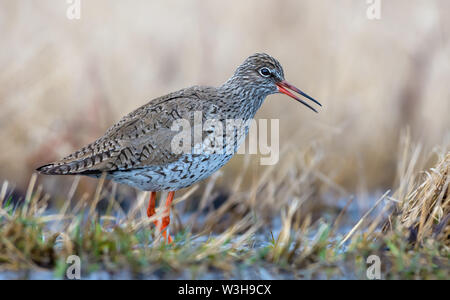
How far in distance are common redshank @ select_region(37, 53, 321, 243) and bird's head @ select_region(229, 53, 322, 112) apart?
1.30 ft

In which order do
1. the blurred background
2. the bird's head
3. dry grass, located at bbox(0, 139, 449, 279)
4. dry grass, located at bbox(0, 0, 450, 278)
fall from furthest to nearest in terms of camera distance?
the blurred background < dry grass, located at bbox(0, 0, 450, 278) < the bird's head < dry grass, located at bbox(0, 139, 449, 279)

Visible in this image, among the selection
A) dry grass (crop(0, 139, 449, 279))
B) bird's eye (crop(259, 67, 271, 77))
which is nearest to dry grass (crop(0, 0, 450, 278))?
bird's eye (crop(259, 67, 271, 77))

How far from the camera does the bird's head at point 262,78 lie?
6906mm

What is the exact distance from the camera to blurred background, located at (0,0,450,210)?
30.3ft

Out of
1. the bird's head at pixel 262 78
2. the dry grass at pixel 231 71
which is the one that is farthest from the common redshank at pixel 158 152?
the dry grass at pixel 231 71

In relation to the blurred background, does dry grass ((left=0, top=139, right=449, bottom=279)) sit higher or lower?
lower

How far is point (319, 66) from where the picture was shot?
33.9ft

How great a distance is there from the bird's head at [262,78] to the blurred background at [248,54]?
2.15m

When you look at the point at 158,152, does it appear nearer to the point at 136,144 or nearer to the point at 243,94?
the point at 136,144

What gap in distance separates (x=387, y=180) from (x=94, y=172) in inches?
204

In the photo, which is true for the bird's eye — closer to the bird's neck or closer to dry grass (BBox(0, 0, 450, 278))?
the bird's neck

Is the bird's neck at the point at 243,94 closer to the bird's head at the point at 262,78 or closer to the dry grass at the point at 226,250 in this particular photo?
the bird's head at the point at 262,78

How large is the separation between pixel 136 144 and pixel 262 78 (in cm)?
180
